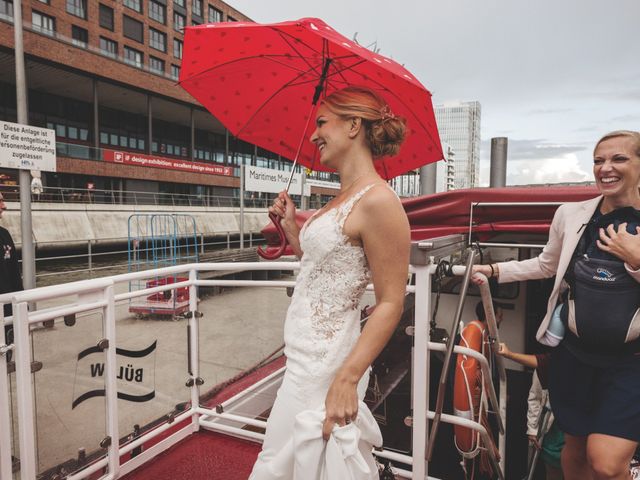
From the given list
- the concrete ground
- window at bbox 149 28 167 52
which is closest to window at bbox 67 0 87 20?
window at bbox 149 28 167 52

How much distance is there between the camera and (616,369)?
5.38ft

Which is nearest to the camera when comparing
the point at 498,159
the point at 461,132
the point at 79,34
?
the point at 498,159

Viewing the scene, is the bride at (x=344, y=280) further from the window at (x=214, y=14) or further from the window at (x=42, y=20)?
the window at (x=214, y=14)

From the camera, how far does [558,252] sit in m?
1.96

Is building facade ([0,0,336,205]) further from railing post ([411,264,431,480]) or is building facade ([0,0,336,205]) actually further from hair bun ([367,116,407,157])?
hair bun ([367,116,407,157])

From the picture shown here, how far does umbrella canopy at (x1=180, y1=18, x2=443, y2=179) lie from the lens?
1897 mm

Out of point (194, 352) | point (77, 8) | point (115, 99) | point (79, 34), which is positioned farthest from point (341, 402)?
point (77, 8)

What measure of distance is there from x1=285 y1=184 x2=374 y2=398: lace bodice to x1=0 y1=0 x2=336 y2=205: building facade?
62.0ft

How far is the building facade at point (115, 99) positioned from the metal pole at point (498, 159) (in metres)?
15.6

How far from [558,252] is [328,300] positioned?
128 cm

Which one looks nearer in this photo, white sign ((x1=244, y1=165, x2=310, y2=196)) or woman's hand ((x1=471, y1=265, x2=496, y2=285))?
woman's hand ((x1=471, y1=265, x2=496, y2=285))

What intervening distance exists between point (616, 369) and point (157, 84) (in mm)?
30052

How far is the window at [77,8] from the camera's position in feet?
96.3

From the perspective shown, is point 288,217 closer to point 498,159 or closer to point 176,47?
point 498,159
